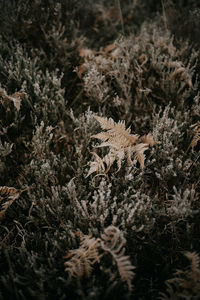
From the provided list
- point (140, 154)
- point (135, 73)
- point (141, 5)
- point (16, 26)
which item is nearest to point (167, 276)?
point (140, 154)

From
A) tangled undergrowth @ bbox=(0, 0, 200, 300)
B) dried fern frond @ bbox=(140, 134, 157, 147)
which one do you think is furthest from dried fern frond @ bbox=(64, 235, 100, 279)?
dried fern frond @ bbox=(140, 134, 157, 147)

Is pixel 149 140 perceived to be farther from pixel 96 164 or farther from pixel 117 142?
pixel 96 164

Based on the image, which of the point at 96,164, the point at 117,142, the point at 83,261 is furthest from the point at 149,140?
the point at 83,261

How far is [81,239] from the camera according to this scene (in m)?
1.73

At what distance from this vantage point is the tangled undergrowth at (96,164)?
1706 mm

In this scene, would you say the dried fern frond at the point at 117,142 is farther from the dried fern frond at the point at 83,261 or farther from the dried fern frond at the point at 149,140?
the dried fern frond at the point at 83,261

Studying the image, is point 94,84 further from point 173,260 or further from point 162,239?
point 173,260

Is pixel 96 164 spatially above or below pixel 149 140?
below

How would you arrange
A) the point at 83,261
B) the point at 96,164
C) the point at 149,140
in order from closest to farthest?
the point at 83,261 < the point at 96,164 < the point at 149,140

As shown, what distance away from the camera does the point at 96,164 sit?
2.07 meters

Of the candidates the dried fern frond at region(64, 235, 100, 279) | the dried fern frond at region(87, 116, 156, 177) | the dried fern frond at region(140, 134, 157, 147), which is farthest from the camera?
the dried fern frond at region(140, 134, 157, 147)

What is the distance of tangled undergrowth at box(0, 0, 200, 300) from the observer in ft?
5.60

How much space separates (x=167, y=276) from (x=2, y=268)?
51.5 inches

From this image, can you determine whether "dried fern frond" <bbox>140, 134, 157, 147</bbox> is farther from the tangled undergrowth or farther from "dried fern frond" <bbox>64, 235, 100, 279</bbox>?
"dried fern frond" <bbox>64, 235, 100, 279</bbox>
